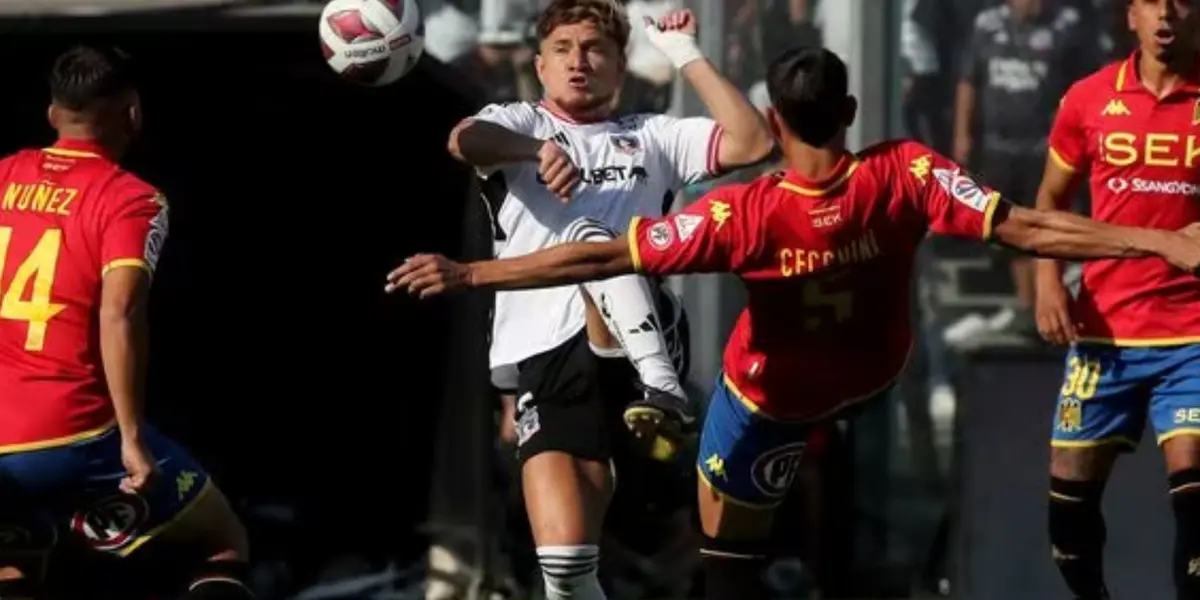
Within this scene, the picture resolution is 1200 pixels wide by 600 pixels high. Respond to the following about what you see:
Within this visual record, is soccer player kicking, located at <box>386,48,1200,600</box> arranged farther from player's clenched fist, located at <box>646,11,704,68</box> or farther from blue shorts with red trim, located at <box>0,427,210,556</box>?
blue shorts with red trim, located at <box>0,427,210,556</box>

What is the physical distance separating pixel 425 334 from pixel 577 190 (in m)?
3.46

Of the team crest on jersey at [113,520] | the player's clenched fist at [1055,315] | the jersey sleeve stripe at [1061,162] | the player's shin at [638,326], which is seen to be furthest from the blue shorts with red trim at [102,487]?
the jersey sleeve stripe at [1061,162]

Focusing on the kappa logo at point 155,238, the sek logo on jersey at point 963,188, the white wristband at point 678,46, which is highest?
the white wristband at point 678,46

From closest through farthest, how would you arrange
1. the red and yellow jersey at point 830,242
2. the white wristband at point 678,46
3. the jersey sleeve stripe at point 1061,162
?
the red and yellow jersey at point 830,242 < the white wristband at point 678,46 < the jersey sleeve stripe at point 1061,162

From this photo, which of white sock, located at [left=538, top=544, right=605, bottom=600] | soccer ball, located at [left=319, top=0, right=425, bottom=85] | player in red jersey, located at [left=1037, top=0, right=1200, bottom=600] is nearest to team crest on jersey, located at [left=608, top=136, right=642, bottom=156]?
soccer ball, located at [left=319, top=0, right=425, bottom=85]

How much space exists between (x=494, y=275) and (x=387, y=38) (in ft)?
5.96

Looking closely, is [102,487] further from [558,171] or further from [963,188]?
[963,188]

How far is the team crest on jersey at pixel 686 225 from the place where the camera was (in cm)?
901

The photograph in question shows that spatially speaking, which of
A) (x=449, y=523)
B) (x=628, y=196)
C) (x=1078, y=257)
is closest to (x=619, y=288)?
(x=628, y=196)

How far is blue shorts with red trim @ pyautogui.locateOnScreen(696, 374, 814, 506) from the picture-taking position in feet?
32.0

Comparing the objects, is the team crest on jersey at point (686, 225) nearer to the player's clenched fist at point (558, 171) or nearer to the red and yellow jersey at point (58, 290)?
the player's clenched fist at point (558, 171)

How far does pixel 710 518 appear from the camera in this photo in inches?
393

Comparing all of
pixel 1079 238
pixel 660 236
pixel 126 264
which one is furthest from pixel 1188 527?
pixel 126 264

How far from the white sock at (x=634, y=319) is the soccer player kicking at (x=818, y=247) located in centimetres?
29
